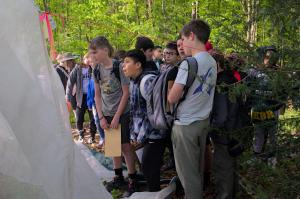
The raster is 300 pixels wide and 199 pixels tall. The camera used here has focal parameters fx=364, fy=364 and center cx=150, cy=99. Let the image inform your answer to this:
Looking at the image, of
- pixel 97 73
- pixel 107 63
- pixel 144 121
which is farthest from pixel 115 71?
pixel 144 121

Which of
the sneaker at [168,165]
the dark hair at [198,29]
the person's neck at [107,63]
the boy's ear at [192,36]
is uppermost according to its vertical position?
the dark hair at [198,29]

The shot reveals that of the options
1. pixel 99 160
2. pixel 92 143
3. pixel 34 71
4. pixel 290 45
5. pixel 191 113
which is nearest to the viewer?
pixel 34 71

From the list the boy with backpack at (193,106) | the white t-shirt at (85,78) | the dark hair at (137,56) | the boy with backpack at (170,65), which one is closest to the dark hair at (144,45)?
the boy with backpack at (170,65)

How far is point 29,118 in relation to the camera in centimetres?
175

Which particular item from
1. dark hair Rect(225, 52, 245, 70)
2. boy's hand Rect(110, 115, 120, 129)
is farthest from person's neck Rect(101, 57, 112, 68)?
dark hair Rect(225, 52, 245, 70)

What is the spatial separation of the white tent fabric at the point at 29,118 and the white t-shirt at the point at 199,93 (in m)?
1.44

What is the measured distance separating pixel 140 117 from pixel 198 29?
1.27 meters

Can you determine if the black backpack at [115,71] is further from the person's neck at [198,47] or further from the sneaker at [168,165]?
the sneaker at [168,165]

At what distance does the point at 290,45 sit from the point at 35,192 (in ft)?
5.66

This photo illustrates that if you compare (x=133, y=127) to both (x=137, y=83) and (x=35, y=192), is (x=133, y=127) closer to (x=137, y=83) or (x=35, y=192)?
(x=137, y=83)

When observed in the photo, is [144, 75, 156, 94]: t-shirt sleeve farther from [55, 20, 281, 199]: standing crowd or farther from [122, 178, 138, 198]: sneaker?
[122, 178, 138, 198]: sneaker

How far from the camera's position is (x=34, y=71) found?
178cm

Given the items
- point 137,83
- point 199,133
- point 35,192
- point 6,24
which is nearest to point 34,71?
point 6,24

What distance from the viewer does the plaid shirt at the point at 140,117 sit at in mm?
3797
